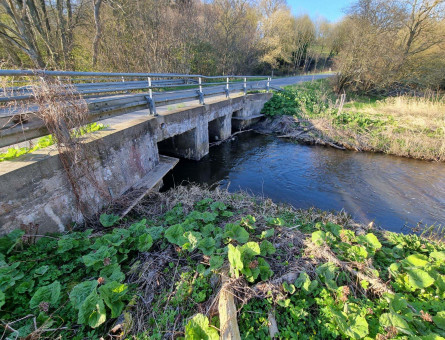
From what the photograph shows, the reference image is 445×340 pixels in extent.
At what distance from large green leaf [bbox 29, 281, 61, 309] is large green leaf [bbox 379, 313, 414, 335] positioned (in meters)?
2.82

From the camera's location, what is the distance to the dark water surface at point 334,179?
18.5ft

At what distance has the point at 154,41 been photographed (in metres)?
12.2

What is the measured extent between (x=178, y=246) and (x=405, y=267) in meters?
2.73

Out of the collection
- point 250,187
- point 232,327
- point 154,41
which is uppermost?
point 154,41

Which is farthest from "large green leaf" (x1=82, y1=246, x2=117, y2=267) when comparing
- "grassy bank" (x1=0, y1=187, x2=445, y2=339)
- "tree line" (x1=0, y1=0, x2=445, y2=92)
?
"tree line" (x1=0, y1=0, x2=445, y2=92)

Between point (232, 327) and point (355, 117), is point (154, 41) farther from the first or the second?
point (232, 327)

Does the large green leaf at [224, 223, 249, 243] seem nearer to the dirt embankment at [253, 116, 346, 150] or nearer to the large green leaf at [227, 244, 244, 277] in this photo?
the large green leaf at [227, 244, 244, 277]

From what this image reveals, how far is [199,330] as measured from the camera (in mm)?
1586

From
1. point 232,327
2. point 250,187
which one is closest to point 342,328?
point 232,327

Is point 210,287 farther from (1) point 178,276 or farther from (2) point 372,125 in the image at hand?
(2) point 372,125

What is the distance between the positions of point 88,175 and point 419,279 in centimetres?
470

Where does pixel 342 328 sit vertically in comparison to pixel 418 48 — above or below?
below

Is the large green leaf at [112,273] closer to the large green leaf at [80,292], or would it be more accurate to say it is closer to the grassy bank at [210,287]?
the grassy bank at [210,287]

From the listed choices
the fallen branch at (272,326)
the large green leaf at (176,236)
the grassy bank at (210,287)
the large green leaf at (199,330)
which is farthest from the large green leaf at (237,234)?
the large green leaf at (199,330)
